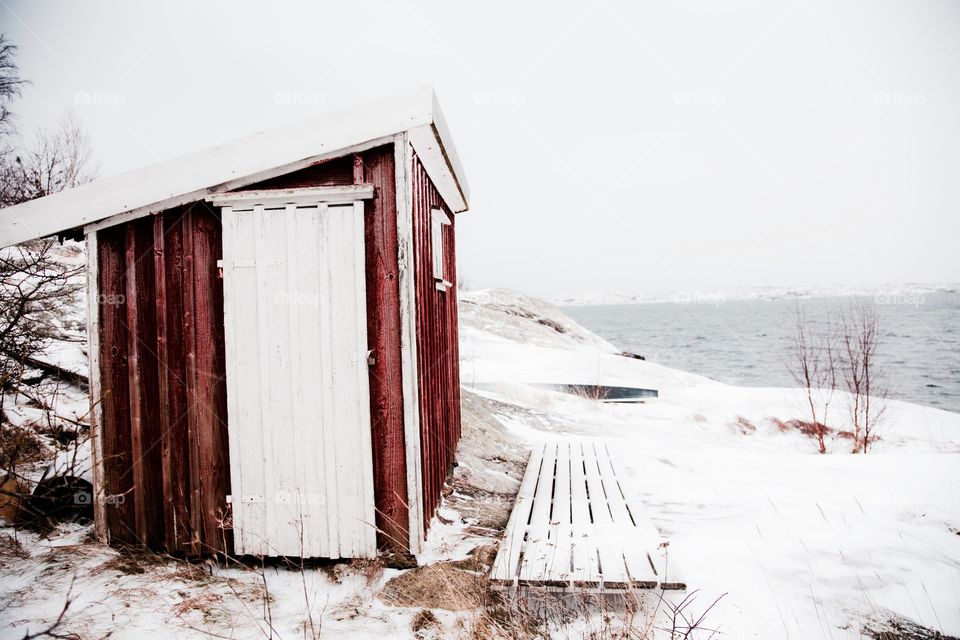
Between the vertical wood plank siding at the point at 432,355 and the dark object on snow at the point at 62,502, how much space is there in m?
2.96

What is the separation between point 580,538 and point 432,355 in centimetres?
205

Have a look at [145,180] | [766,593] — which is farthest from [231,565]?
[766,593]

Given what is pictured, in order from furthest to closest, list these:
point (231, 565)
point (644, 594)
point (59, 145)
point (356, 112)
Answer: point (59, 145), point (231, 565), point (356, 112), point (644, 594)

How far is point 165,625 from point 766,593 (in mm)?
3768

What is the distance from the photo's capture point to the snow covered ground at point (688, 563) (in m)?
3.15

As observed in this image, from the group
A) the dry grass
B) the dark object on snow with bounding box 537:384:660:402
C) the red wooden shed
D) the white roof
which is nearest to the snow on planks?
the dry grass

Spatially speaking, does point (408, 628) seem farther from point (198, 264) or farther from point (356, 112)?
point (356, 112)

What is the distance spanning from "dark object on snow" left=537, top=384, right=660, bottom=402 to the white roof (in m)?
9.38

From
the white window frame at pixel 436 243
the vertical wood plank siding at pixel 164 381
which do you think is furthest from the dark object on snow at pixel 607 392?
the vertical wood plank siding at pixel 164 381

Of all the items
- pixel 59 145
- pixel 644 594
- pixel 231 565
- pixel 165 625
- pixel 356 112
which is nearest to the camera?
pixel 165 625

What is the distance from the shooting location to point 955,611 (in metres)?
3.20

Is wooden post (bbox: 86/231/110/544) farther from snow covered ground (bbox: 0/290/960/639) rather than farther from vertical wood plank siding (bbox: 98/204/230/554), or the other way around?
snow covered ground (bbox: 0/290/960/639)

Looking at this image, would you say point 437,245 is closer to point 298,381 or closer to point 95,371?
point 298,381

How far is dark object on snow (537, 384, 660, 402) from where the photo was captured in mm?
12555
